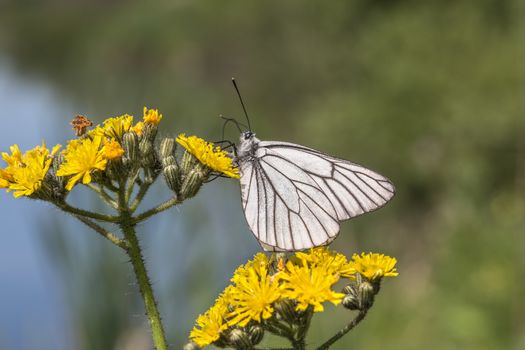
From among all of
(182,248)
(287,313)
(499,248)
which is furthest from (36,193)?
(499,248)

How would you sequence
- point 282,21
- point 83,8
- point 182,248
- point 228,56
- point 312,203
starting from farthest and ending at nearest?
1. point 83,8
2. point 228,56
3. point 282,21
4. point 182,248
5. point 312,203

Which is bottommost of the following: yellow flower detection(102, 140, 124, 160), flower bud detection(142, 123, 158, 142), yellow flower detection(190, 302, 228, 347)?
yellow flower detection(190, 302, 228, 347)

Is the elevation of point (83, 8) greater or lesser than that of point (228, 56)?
greater

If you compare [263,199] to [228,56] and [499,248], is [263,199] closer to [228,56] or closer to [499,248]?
[499,248]

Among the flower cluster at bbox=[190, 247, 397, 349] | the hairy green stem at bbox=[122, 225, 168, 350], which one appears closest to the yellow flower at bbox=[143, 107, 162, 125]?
the hairy green stem at bbox=[122, 225, 168, 350]

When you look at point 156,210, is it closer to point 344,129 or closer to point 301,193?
point 301,193

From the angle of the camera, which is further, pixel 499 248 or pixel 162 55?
pixel 162 55

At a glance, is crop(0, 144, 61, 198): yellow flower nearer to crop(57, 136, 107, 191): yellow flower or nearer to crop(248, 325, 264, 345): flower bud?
crop(57, 136, 107, 191): yellow flower
